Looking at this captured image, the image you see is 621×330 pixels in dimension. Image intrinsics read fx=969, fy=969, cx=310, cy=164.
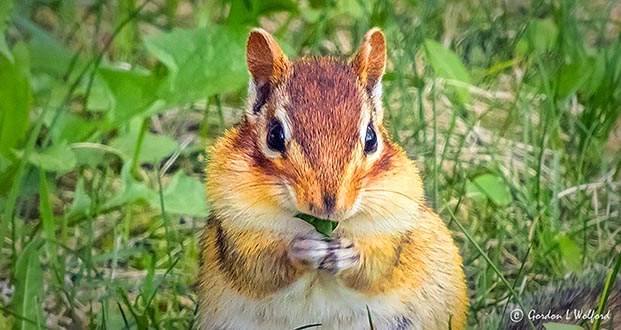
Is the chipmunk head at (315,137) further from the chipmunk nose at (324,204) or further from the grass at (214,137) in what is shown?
the grass at (214,137)

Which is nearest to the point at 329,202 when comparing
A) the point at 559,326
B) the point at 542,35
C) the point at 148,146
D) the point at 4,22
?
the point at 559,326

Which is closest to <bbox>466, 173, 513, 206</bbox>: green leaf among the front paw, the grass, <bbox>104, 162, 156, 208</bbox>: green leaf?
the grass

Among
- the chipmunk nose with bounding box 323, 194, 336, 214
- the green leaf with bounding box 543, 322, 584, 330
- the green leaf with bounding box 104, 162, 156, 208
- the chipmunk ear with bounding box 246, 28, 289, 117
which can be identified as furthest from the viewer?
the green leaf with bounding box 104, 162, 156, 208

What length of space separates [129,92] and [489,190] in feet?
2.20

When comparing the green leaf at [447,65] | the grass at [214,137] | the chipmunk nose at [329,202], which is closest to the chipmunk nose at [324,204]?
the chipmunk nose at [329,202]

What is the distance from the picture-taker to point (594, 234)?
170 cm

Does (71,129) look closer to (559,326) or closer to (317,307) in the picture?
(317,307)

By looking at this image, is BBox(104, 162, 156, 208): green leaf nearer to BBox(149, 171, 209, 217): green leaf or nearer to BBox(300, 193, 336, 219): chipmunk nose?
BBox(149, 171, 209, 217): green leaf

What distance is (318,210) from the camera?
1008 millimetres

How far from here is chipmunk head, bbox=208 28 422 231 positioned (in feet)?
3.36

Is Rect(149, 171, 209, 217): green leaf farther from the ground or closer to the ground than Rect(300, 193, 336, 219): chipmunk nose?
closer to the ground

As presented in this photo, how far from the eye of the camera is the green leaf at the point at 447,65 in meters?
1.97

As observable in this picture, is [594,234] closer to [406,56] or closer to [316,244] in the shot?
[406,56]

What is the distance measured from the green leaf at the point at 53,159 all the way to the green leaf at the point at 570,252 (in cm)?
81
